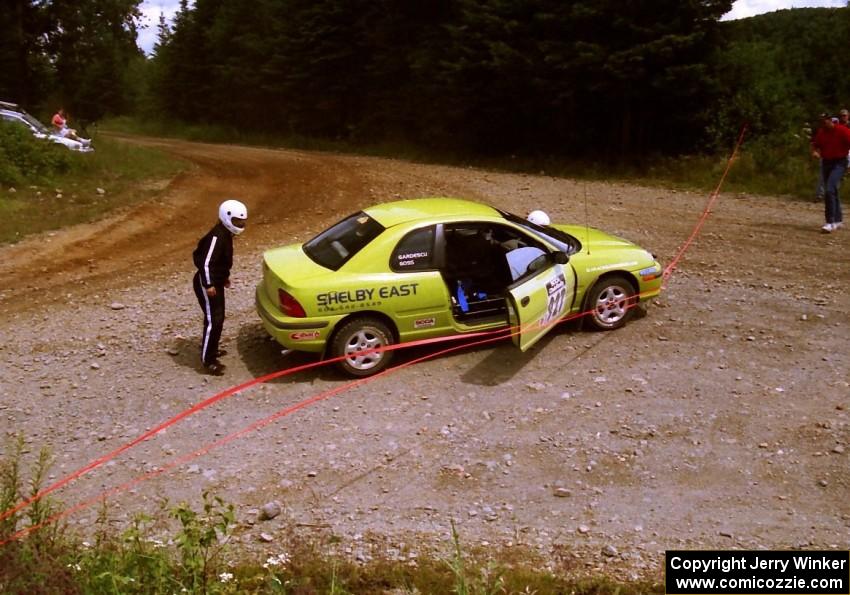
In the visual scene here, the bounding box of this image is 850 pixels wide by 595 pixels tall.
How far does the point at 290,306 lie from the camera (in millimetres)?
7426

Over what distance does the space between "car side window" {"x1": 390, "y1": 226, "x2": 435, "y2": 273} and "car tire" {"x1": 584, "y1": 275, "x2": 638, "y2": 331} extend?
1.86 m

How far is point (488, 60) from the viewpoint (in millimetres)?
23297

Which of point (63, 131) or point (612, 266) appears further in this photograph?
point (63, 131)

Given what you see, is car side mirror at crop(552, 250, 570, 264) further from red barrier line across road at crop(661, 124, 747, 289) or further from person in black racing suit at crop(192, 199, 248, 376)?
person in black racing suit at crop(192, 199, 248, 376)

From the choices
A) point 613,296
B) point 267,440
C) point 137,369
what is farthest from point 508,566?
point 137,369

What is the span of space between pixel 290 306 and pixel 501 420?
2247mm

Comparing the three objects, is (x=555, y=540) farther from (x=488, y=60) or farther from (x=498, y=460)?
(x=488, y=60)

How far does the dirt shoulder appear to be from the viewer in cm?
550

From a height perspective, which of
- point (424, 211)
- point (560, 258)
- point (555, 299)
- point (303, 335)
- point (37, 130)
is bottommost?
point (303, 335)

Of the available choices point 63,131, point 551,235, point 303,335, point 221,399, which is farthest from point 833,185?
point 63,131

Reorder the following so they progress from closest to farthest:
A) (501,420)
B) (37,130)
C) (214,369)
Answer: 1. (501,420)
2. (214,369)
3. (37,130)

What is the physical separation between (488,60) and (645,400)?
1800cm

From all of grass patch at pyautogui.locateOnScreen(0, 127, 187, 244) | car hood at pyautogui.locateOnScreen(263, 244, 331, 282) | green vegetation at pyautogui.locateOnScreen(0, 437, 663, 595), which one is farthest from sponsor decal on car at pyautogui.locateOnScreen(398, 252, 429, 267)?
grass patch at pyautogui.locateOnScreen(0, 127, 187, 244)

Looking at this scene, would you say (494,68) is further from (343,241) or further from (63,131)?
(343,241)
